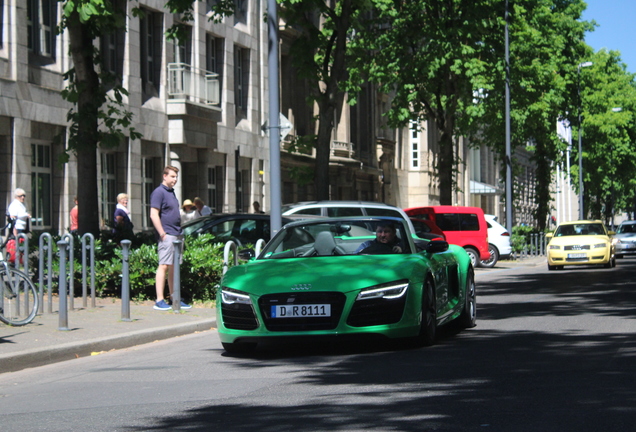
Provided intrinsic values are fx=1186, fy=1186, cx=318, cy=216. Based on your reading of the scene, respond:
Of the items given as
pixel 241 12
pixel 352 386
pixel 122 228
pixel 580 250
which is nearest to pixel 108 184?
pixel 122 228

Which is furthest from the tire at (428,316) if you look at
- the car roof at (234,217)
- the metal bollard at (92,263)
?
the car roof at (234,217)

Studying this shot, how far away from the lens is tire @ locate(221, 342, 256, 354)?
11.4m

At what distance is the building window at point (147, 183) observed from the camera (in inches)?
1296

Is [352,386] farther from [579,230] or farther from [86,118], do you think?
[579,230]

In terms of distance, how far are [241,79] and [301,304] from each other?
30.9 metres

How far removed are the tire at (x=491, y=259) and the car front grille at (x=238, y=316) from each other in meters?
27.2

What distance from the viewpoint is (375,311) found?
10781 millimetres

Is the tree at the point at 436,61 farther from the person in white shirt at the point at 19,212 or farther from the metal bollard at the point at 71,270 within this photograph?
the metal bollard at the point at 71,270

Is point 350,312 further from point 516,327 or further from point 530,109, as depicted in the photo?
point 530,109

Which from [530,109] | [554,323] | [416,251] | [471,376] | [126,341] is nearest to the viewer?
[471,376]

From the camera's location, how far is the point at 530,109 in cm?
4366

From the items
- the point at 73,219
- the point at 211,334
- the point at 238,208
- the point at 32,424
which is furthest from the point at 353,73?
the point at 32,424

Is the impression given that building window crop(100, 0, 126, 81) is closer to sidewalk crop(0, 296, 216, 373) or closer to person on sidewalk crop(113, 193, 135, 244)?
person on sidewalk crop(113, 193, 135, 244)

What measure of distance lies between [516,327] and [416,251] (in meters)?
2.31
